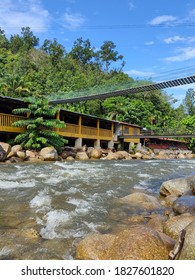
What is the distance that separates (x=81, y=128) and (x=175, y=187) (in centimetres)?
1413

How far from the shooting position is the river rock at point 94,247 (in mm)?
2783

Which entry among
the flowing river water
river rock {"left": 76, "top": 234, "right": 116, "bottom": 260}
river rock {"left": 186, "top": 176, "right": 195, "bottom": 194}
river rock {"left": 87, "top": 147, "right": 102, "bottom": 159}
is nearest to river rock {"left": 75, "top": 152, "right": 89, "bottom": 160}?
river rock {"left": 87, "top": 147, "right": 102, "bottom": 159}

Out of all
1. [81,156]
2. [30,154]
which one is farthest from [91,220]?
[81,156]

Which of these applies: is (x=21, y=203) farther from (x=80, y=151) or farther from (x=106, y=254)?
(x=80, y=151)

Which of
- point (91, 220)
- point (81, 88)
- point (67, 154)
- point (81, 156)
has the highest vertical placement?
point (81, 88)

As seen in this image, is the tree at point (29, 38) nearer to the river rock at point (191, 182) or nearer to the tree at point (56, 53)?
the tree at point (56, 53)

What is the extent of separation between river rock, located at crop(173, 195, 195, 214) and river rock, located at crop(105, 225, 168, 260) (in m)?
1.81

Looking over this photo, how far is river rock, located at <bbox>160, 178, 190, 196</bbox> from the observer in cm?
609

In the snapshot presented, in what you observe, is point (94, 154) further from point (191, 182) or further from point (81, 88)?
point (81, 88)

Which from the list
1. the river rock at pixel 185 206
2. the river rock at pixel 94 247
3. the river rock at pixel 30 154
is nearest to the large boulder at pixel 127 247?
the river rock at pixel 94 247

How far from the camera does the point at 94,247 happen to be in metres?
2.88
